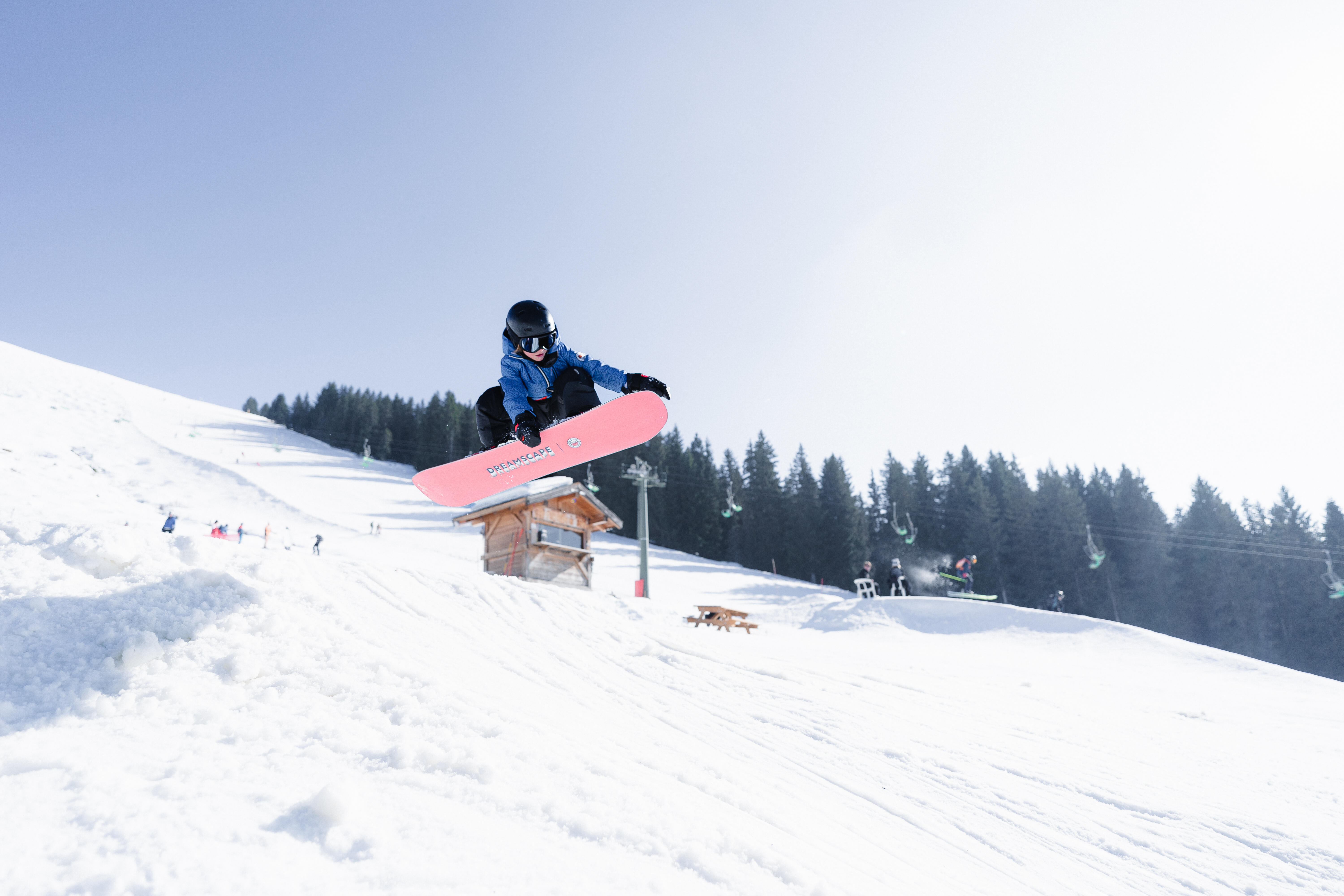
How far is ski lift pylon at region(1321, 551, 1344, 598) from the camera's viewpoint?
29844mm

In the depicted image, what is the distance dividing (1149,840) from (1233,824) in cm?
103

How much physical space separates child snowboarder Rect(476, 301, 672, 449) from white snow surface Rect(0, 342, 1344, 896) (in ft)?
7.32

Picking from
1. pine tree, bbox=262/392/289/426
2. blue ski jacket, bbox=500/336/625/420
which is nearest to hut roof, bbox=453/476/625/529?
blue ski jacket, bbox=500/336/625/420

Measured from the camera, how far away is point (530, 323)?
6016mm

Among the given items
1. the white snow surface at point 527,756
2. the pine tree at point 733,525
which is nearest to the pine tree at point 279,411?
the pine tree at point 733,525

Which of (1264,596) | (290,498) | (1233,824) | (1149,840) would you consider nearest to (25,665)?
(1149,840)

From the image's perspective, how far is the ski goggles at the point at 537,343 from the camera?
6234 millimetres

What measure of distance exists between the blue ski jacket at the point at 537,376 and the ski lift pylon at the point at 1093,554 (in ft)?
113

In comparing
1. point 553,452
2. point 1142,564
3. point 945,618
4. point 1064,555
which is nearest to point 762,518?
point 1064,555

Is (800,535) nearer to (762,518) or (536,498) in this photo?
(762,518)

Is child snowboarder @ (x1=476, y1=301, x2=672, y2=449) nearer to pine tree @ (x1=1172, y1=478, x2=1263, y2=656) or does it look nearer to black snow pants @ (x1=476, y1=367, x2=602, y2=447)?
black snow pants @ (x1=476, y1=367, x2=602, y2=447)

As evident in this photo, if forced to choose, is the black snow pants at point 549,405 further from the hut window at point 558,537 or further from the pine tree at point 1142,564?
the pine tree at point 1142,564

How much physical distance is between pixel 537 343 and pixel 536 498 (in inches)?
577

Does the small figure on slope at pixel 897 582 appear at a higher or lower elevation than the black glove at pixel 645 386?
lower
